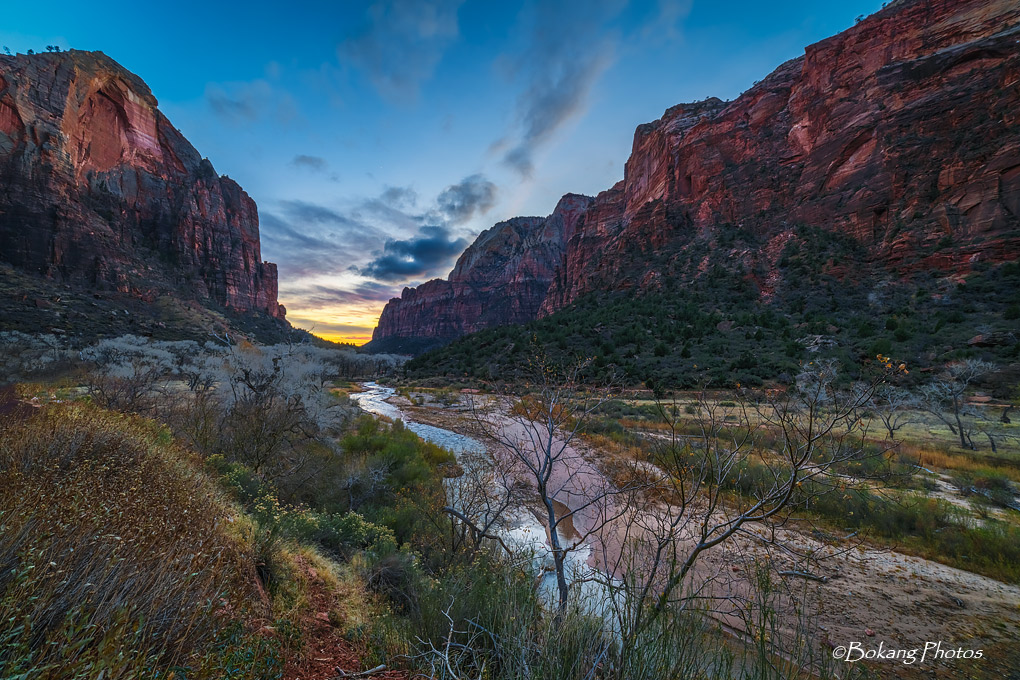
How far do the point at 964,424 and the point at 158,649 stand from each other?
76.1 ft

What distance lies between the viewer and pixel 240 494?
6.27 meters

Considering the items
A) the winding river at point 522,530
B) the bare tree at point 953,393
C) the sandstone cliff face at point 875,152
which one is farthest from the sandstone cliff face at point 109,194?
the bare tree at point 953,393

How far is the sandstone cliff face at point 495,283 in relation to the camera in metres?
124

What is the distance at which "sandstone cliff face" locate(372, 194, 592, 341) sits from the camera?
124 meters

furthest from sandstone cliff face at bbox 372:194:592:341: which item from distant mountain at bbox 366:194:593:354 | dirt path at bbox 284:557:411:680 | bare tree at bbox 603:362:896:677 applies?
dirt path at bbox 284:557:411:680

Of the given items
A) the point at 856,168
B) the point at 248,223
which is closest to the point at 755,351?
the point at 856,168

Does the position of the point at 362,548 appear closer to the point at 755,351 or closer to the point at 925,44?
the point at 755,351

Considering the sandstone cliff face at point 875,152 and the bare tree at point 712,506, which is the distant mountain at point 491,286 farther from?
the bare tree at point 712,506

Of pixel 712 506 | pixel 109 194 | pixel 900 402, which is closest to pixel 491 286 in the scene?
pixel 109 194

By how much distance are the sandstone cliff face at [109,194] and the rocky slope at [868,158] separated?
2505 inches

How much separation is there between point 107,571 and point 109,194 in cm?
8119

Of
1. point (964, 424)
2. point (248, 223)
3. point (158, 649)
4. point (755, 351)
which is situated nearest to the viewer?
point (158, 649)

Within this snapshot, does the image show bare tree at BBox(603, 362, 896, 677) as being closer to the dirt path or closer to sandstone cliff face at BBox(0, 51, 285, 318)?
the dirt path

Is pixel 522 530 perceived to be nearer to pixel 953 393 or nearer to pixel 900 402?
pixel 953 393
